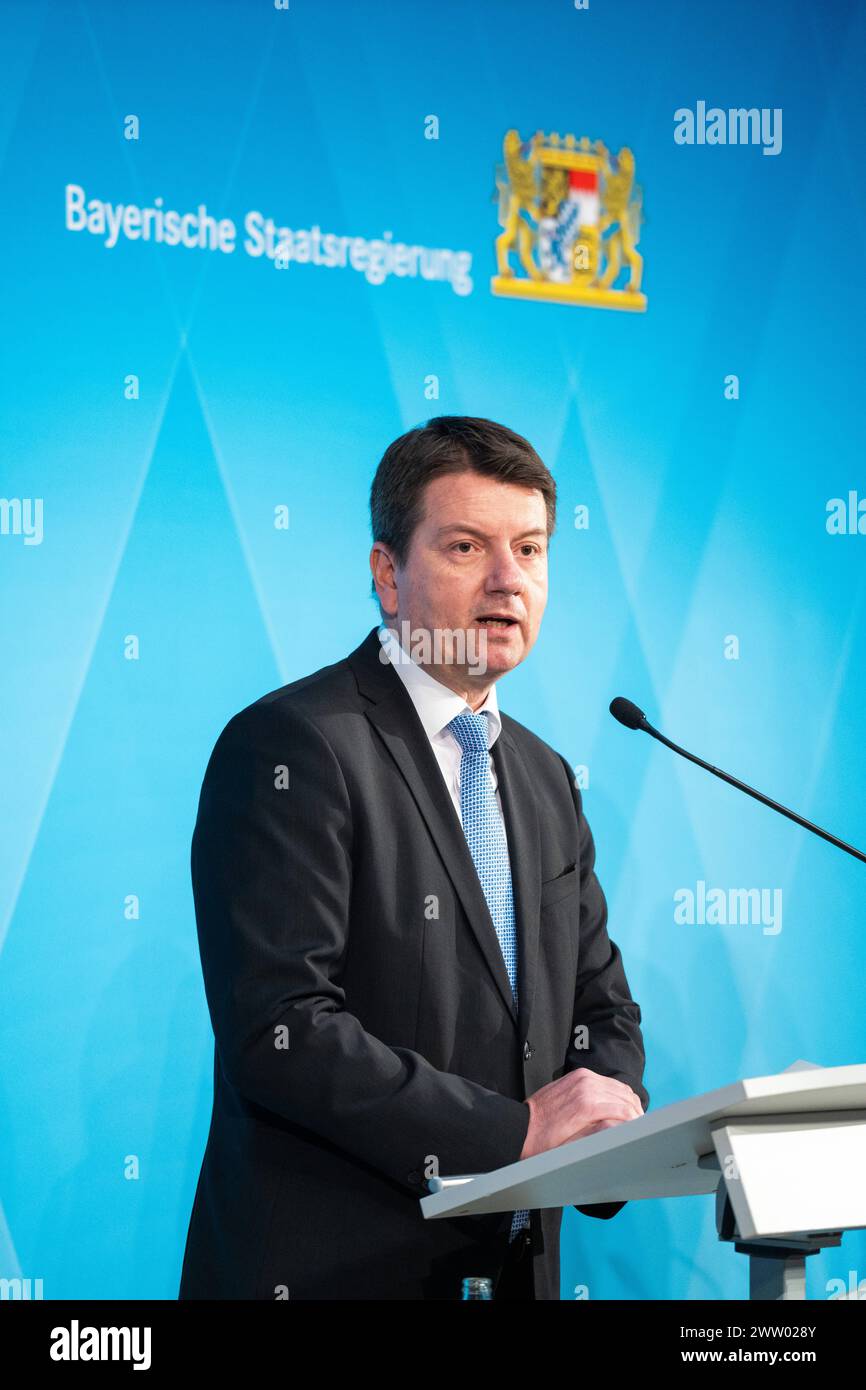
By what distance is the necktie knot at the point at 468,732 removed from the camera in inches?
106

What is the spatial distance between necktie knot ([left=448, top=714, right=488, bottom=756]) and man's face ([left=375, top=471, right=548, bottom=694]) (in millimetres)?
59

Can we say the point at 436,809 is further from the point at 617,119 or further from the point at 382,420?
the point at 617,119

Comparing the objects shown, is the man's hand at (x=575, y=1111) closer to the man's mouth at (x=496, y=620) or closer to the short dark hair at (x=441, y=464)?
the man's mouth at (x=496, y=620)

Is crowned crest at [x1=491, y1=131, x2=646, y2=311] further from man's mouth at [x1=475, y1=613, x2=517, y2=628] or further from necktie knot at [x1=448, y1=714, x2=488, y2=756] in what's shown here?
necktie knot at [x1=448, y1=714, x2=488, y2=756]

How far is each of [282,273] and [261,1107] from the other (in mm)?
1981

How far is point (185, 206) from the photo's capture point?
3355 mm

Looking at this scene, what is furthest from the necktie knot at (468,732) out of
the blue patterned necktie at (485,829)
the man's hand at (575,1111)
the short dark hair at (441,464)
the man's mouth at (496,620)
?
the man's hand at (575,1111)

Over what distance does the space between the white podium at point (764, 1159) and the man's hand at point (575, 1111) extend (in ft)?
1.29

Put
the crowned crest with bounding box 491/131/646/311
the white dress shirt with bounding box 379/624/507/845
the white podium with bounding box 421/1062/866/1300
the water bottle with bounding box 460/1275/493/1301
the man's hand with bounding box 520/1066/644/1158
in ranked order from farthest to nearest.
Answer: the crowned crest with bounding box 491/131/646/311 < the white dress shirt with bounding box 379/624/507/845 < the man's hand with bounding box 520/1066/644/1158 < the water bottle with bounding box 460/1275/493/1301 < the white podium with bounding box 421/1062/866/1300

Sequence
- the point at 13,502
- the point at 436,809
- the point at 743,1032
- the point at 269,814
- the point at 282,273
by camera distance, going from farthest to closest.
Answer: the point at 743,1032 < the point at 282,273 < the point at 13,502 < the point at 436,809 < the point at 269,814

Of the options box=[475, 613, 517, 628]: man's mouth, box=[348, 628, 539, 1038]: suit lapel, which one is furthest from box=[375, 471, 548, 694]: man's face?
box=[348, 628, 539, 1038]: suit lapel

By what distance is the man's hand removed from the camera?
7.23 ft

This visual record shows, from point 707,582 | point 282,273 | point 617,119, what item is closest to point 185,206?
point 282,273

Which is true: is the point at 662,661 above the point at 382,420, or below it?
below
